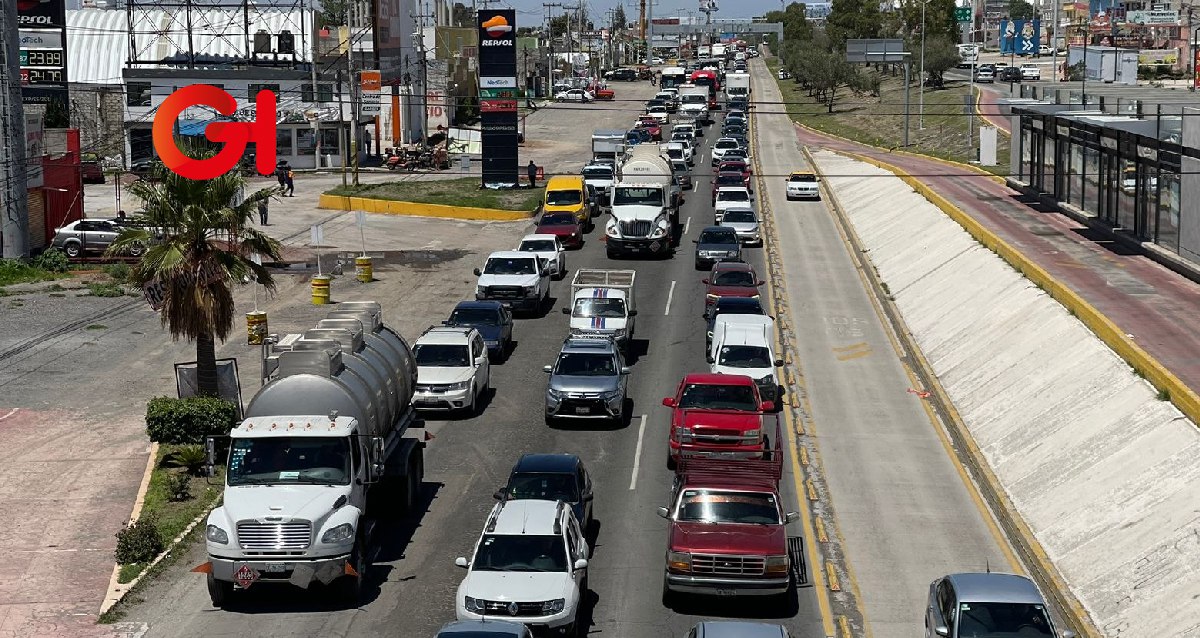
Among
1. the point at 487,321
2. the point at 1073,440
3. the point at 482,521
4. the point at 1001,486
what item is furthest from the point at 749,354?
the point at 482,521

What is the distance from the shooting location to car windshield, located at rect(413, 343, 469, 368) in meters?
35.0

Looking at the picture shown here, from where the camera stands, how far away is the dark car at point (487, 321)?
131 feet

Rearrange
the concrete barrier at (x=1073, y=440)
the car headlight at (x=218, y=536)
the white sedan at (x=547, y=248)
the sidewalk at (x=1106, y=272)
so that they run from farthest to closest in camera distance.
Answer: the white sedan at (x=547, y=248) < the sidewalk at (x=1106, y=272) < the concrete barrier at (x=1073, y=440) < the car headlight at (x=218, y=536)

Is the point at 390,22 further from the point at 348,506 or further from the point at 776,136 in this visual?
the point at 348,506

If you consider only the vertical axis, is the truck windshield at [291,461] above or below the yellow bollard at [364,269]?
above

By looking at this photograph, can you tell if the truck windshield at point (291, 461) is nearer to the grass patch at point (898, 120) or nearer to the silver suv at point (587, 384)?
the silver suv at point (587, 384)

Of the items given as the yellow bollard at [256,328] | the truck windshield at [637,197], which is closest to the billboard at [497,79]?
the truck windshield at [637,197]

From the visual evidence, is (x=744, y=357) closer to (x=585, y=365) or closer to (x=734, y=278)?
(x=585, y=365)

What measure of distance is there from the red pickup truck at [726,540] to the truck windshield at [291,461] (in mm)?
5120

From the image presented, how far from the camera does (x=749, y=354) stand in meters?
35.9

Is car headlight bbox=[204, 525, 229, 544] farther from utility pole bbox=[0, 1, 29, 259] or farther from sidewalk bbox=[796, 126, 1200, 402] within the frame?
utility pole bbox=[0, 1, 29, 259]

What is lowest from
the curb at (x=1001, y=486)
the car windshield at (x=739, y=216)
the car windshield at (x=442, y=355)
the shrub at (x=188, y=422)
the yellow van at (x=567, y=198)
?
the curb at (x=1001, y=486)

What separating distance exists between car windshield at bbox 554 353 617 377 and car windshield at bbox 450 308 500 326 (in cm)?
613

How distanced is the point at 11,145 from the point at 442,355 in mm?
27881
